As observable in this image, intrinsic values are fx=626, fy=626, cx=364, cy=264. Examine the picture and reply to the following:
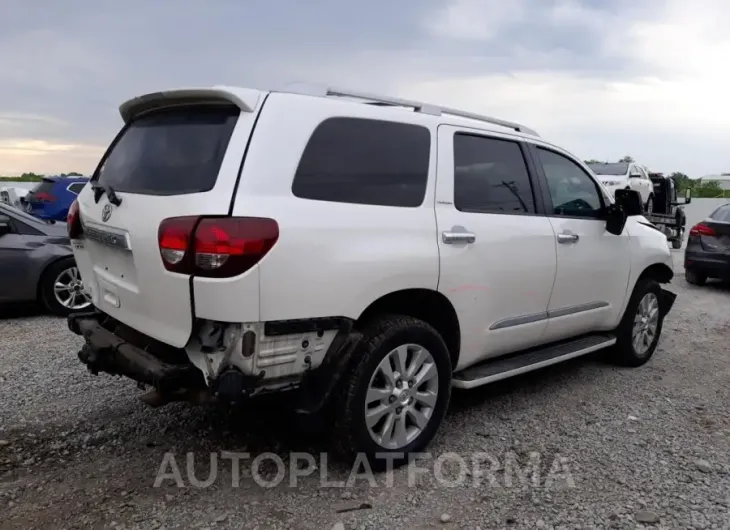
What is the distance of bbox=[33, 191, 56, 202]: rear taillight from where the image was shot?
40.9 feet

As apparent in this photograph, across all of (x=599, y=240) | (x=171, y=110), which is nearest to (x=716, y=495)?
(x=599, y=240)

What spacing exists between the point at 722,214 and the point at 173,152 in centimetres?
985

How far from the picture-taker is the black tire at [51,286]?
22.5 feet

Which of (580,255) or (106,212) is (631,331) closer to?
(580,255)

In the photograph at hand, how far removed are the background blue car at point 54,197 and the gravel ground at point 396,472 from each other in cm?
809

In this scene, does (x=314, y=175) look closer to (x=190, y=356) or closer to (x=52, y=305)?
(x=190, y=356)

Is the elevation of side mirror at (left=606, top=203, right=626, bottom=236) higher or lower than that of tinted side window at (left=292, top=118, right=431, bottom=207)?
lower

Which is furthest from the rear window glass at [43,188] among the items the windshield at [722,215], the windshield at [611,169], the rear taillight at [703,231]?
the windshield at [611,169]

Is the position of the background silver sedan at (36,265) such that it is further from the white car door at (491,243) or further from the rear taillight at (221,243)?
the white car door at (491,243)

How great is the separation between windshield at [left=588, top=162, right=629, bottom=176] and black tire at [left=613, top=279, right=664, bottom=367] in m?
14.0

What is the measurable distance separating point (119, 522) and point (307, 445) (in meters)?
1.14

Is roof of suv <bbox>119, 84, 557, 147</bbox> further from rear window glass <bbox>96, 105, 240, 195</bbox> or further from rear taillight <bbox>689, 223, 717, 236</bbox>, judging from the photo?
rear taillight <bbox>689, 223, 717, 236</bbox>

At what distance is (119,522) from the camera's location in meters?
2.88

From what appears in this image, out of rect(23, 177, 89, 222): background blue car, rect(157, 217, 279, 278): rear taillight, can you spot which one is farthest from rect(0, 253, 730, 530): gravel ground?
rect(23, 177, 89, 222): background blue car
